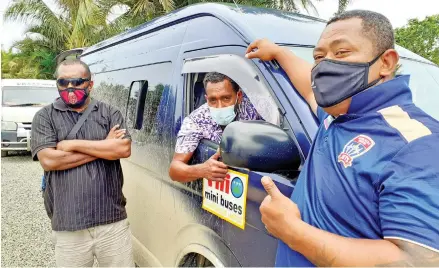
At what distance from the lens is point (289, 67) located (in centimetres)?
177

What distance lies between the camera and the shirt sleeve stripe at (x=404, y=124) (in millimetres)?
1052

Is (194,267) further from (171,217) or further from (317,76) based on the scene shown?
(317,76)

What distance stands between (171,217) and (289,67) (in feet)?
4.32

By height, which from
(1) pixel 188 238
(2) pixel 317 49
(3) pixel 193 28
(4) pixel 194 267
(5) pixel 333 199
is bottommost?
(4) pixel 194 267

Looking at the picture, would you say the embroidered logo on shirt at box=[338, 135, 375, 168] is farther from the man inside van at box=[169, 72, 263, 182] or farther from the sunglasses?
the sunglasses

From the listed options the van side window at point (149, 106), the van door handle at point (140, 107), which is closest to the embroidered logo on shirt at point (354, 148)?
the van side window at point (149, 106)

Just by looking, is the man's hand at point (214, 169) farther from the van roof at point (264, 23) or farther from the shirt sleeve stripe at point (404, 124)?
the shirt sleeve stripe at point (404, 124)

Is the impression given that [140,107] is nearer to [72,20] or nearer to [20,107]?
[20,107]

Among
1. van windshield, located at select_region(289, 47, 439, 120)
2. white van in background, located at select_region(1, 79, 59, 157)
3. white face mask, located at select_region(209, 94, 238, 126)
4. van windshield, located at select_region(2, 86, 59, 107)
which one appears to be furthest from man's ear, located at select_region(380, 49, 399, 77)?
van windshield, located at select_region(2, 86, 59, 107)

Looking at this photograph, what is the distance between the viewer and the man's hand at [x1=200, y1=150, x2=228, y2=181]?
185cm

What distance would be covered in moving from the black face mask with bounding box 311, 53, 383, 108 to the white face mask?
79 cm

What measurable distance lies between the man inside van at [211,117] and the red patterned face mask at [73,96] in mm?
839

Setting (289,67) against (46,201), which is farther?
(46,201)

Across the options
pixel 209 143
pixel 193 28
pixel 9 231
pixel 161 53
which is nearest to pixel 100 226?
pixel 209 143
